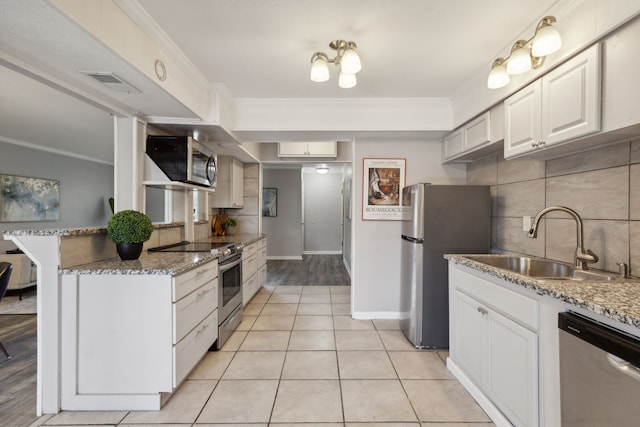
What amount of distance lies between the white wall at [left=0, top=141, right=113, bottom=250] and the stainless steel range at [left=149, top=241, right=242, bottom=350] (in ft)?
12.6

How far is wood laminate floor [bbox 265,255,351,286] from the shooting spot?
4973mm

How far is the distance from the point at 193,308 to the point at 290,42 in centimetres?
194

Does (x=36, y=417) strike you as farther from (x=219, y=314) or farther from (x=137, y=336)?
(x=219, y=314)

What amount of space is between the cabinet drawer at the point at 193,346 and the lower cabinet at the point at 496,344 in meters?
1.87

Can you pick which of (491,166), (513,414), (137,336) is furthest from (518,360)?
(137,336)

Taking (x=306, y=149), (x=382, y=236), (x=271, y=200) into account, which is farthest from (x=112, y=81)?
(x=271, y=200)

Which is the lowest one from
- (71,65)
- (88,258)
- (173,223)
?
(88,258)

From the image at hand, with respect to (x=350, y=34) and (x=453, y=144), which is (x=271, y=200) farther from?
(x=350, y=34)

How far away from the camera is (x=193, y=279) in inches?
80.0

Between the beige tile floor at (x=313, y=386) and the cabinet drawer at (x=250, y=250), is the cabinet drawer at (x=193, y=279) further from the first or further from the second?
the cabinet drawer at (x=250, y=250)

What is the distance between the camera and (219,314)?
2.52 m

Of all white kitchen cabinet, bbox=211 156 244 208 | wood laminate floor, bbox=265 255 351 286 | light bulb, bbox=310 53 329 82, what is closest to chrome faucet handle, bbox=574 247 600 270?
light bulb, bbox=310 53 329 82

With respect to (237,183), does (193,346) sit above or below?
below

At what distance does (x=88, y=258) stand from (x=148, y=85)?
1228 millimetres
